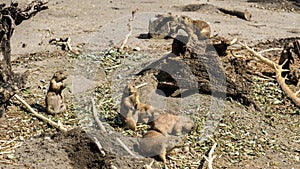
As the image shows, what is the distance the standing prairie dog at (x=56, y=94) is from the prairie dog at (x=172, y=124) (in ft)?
4.24

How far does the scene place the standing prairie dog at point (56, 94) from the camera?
6148 millimetres

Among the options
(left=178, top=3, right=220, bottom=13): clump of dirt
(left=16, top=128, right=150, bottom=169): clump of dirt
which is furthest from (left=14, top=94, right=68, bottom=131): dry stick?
(left=178, top=3, right=220, bottom=13): clump of dirt

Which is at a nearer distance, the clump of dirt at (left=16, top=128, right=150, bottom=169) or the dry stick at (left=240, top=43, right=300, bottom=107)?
the clump of dirt at (left=16, top=128, right=150, bottom=169)

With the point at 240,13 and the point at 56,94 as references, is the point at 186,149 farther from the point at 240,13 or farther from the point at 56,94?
the point at 240,13

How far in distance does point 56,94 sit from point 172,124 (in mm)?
1535

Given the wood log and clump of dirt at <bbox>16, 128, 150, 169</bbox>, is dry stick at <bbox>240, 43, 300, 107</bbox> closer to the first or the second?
clump of dirt at <bbox>16, 128, 150, 169</bbox>

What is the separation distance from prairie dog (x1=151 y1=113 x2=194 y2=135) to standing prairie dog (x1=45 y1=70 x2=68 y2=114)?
1.29 metres

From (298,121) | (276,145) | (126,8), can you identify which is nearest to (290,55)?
(298,121)

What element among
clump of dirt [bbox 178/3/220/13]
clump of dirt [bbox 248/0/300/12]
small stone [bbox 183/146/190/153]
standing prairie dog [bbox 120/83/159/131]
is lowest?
small stone [bbox 183/146/190/153]

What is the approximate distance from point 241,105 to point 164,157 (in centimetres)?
200

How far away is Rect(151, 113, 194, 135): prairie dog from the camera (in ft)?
18.9

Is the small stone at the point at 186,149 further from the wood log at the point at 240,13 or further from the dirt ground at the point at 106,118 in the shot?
the wood log at the point at 240,13

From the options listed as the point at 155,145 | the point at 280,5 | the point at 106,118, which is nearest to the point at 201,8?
the point at 280,5

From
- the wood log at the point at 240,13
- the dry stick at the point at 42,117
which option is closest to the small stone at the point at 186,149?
the dry stick at the point at 42,117
